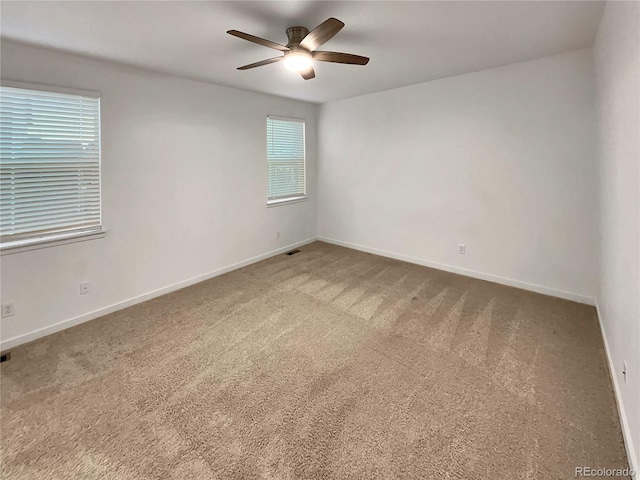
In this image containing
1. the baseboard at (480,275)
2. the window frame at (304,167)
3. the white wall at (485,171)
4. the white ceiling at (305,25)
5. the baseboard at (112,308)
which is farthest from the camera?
the window frame at (304,167)

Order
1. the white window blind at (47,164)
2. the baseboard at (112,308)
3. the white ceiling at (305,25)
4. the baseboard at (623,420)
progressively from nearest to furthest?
the baseboard at (623,420) → the white ceiling at (305,25) → the white window blind at (47,164) → the baseboard at (112,308)

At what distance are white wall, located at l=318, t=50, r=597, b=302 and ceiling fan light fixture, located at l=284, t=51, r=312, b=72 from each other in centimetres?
223

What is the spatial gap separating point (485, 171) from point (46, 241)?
455cm

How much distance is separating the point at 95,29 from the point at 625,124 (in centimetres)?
348

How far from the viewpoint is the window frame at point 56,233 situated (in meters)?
2.42

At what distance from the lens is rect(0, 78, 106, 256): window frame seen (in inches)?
95.2

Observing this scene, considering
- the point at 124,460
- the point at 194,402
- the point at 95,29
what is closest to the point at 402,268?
the point at 194,402

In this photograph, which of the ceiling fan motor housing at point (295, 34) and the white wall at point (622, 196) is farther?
the ceiling fan motor housing at point (295, 34)

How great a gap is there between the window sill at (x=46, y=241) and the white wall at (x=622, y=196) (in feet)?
13.0

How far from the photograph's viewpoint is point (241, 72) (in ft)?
10.9

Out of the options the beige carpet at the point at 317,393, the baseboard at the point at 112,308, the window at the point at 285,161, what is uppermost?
the window at the point at 285,161

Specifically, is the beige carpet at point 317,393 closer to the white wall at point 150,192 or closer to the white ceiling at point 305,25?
the white wall at point 150,192

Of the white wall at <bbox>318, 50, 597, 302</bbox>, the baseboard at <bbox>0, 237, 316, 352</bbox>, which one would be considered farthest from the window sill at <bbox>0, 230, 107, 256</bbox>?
the white wall at <bbox>318, 50, 597, 302</bbox>

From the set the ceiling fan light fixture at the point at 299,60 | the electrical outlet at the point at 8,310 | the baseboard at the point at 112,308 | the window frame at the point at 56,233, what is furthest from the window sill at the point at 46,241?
the ceiling fan light fixture at the point at 299,60
